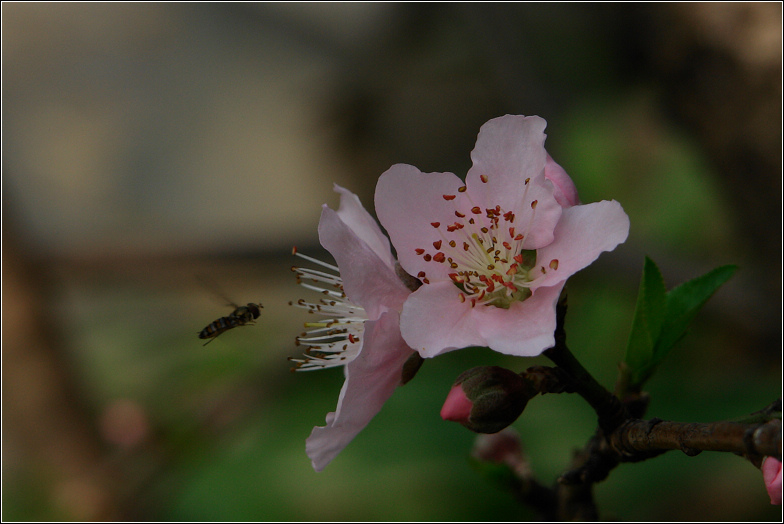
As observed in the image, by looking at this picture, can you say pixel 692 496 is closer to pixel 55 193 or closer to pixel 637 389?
pixel 637 389

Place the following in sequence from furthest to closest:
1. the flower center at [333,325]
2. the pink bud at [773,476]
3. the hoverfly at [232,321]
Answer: the hoverfly at [232,321], the flower center at [333,325], the pink bud at [773,476]

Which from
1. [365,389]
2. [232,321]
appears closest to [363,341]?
[365,389]

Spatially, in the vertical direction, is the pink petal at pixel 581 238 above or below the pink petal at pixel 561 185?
below

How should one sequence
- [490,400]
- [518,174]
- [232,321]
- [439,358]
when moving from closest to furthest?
[490,400]
[518,174]
[232,321]
[439,358]

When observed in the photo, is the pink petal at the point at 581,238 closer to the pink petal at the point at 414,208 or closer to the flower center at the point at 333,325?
the pink petal at the point at 414,208

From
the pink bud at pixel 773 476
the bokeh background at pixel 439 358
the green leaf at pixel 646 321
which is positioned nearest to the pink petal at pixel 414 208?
the green leaf at pixel 646 321

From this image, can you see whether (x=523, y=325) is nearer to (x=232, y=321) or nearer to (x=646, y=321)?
(x=646, y=321)

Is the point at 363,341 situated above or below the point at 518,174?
below

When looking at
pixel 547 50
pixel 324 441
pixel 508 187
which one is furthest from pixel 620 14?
pixel 324 441
